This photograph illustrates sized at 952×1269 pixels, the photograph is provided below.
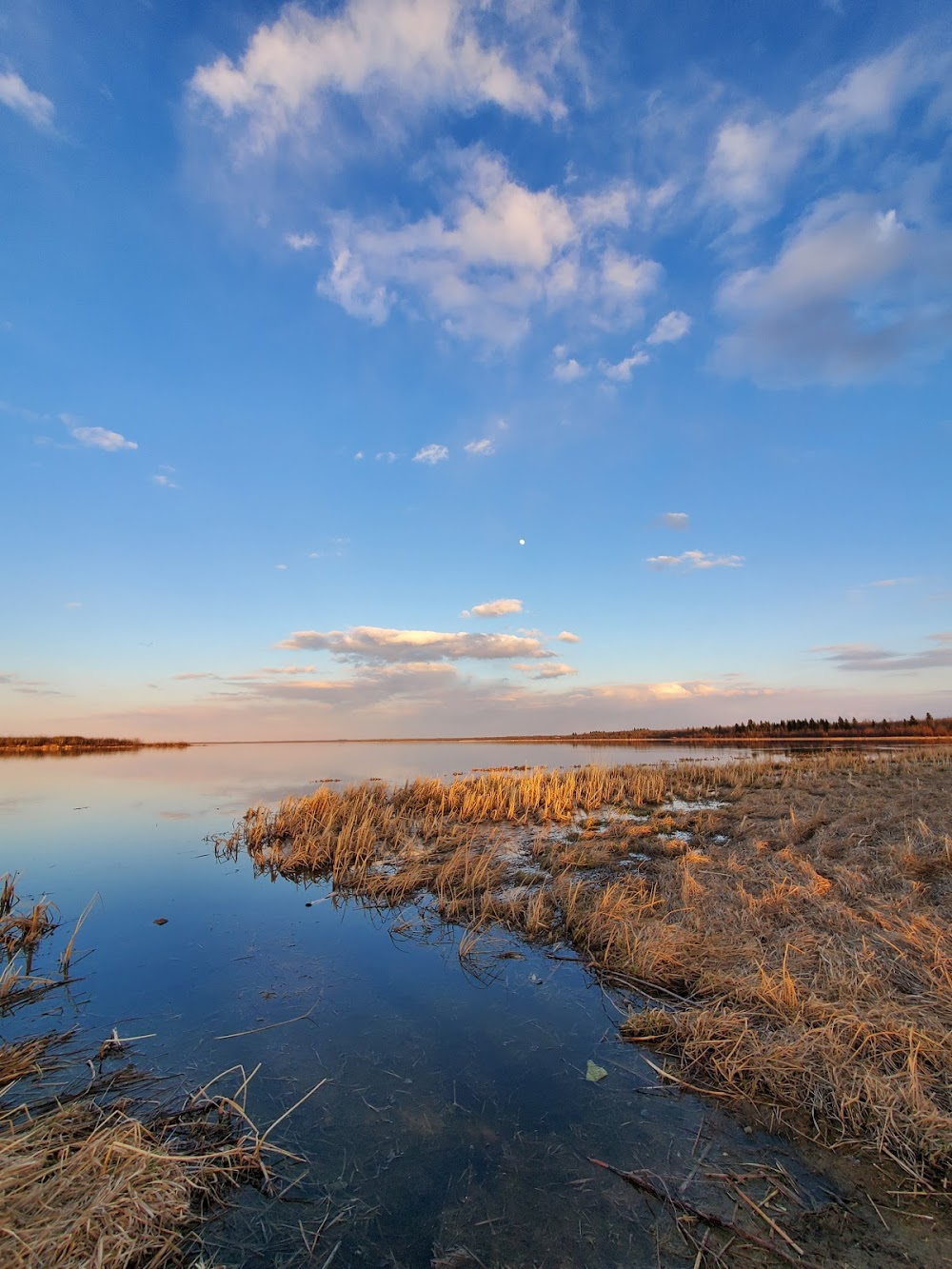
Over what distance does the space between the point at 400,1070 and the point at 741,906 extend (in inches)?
202

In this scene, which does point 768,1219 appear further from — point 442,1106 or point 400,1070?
point 400,1070

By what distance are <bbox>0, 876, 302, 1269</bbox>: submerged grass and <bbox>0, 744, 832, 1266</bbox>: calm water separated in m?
0.23

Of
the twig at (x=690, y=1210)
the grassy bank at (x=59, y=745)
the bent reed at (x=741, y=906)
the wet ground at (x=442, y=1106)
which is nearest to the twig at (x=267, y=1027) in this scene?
the wet ground at (x=442, y=1106)

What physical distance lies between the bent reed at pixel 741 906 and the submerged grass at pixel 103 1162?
11.1 feet

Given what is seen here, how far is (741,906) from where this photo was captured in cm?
756

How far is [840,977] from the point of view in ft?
16.9

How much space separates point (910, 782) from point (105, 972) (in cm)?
2167

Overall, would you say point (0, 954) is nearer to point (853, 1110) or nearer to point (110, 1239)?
point (110, 1239)

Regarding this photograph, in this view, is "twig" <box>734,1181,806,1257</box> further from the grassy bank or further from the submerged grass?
the grassy bank

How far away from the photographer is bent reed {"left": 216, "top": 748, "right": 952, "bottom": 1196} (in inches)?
159

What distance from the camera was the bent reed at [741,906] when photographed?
405 centimetres

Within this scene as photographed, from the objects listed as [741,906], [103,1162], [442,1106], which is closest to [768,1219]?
[442,1106]

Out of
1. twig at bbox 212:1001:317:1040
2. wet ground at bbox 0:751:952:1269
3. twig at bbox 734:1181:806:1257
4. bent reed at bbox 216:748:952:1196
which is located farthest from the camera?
twig at bbox 212:1001:317:1040

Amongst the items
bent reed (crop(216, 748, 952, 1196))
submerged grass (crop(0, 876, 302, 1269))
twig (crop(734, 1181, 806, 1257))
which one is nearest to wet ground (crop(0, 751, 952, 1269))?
twig (crop(734, 1181, 806, 1257))
